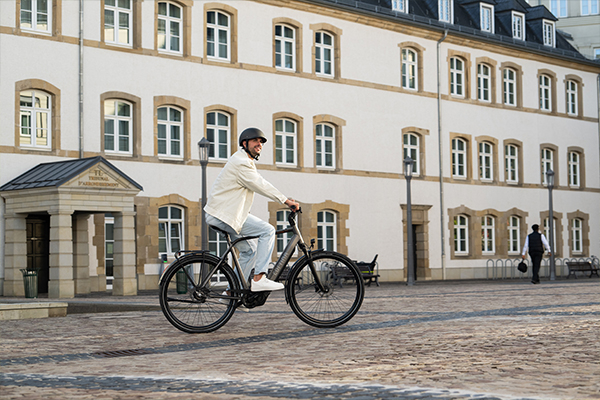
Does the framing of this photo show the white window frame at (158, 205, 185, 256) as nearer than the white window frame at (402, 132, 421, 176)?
Yes

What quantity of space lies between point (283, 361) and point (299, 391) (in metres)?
1.46

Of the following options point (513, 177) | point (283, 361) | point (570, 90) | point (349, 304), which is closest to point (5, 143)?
point (349, 304)

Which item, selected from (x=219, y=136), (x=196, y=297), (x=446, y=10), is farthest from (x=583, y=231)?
(x=196, y=297)

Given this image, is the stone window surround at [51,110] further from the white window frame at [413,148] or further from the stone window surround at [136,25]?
the white window frame at [413,148]

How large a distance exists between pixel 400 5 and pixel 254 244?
26.1 m

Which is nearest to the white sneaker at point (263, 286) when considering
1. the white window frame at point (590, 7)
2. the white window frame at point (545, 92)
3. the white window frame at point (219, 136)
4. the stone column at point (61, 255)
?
the stone column at point (61, 255)

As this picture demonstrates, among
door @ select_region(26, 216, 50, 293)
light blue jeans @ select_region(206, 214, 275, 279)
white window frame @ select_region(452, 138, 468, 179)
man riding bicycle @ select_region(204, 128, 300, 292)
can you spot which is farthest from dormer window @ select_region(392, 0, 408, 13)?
light blue jeans @ select_region(206, 214, 275, 279)

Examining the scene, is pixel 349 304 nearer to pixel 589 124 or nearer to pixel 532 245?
pixel 532 245

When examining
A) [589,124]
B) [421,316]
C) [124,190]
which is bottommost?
[421,316]

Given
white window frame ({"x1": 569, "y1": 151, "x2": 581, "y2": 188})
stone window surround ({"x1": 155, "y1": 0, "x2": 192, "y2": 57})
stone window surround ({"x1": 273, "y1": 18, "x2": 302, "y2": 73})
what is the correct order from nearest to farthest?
stone window surround ({"x1": 155, "y1": 0, "x2": 192, "y2": 57})
stone window surround ({"x1": 273, "y1": 18, "x2": 302, "y2": 73})
white window frame ({"x1": 569, "y1": 151, "x2": 581, "y2": 188})

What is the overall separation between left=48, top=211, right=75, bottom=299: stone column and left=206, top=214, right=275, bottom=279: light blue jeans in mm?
12275

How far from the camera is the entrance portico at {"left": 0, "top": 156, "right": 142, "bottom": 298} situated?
810 inches

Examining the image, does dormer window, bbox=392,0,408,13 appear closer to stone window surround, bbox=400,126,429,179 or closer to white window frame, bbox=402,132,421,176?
stone window surround, bbox=400,126,429,179

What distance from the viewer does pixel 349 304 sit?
364 inches
